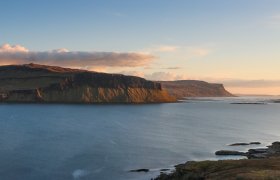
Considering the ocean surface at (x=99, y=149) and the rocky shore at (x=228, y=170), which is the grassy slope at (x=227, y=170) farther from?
the ocean surface at (x=99, y=149)

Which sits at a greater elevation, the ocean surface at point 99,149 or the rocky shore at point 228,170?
the rocky shore at point 228,170

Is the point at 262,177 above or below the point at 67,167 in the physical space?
above

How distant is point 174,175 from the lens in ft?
220

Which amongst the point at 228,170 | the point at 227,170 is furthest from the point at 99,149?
the point at 228,170

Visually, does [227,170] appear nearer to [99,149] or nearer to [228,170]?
[228,170]

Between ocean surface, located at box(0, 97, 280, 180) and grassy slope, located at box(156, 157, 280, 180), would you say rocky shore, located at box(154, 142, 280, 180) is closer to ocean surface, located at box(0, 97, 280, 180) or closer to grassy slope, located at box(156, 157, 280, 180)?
grassy slope, located at box(156, 157, 280, 180)

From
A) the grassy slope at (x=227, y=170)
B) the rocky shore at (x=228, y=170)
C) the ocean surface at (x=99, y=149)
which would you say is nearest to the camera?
the rocky shore at (x=228, y=170)

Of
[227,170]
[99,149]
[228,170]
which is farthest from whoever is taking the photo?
[99,149]

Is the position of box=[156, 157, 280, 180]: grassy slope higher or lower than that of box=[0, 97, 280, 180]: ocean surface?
higher

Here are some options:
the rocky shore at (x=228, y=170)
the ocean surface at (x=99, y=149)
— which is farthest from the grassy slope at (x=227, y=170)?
the ocean surface at (x=99, y=149)

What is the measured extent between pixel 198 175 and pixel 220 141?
72634mm

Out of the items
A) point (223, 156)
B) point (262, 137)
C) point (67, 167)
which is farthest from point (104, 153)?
point (262, 137)

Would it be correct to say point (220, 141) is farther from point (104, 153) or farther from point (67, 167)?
point (67, 167)

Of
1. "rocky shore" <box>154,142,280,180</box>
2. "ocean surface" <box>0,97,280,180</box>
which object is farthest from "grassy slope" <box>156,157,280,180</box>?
"ocean surface" <box>0,97,280,180</box>
